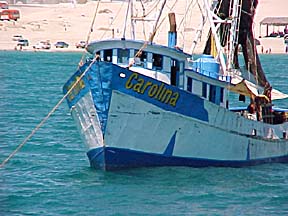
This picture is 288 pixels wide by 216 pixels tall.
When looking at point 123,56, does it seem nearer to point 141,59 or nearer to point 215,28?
point 141,59

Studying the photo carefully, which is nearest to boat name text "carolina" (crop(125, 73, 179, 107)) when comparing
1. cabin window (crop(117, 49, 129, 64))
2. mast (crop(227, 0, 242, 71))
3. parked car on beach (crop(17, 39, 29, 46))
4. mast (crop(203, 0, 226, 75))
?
cabin window (crop(117, 49, 129, 64))

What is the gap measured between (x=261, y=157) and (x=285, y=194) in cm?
429

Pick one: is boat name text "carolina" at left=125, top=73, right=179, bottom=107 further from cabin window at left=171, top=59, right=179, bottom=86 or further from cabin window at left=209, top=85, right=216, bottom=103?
cabin window at left=209, top=85, right=216, bottom=103

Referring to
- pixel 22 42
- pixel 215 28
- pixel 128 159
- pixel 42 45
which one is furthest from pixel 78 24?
pixel 128 159

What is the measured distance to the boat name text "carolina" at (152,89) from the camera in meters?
23.2

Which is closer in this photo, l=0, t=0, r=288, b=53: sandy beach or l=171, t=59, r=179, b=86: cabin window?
l=171, t=59, r=179, b=86: cabin window

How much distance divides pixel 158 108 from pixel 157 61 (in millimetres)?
1520

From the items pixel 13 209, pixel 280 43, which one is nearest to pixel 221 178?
pixel 13 209

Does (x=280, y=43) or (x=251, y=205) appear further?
(x=280, y=43)

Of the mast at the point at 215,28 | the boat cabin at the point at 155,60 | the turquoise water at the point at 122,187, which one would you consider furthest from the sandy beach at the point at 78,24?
the boat cabin at the point at 155,60

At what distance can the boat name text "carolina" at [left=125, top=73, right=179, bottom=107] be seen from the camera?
23188mm

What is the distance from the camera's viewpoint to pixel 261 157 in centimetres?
2753

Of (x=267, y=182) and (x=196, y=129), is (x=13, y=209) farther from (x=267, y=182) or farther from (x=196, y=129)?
(x=267, y=182)

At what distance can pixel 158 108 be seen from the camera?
23781 mm
